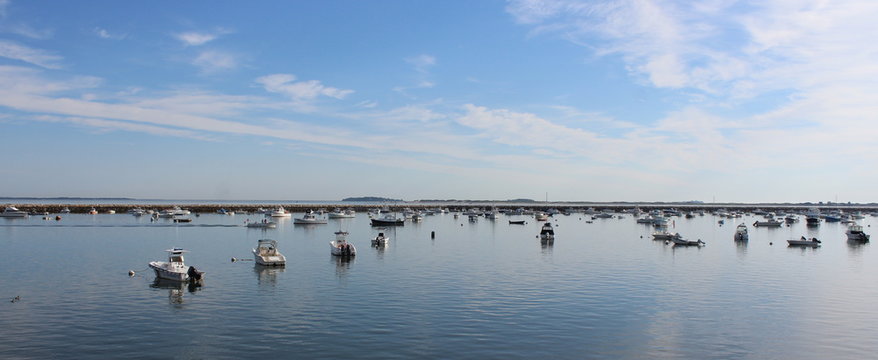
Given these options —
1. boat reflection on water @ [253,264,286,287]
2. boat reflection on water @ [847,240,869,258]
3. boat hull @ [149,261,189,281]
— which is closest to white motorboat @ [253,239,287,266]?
boat reflection on water @ [253,264,286,287]

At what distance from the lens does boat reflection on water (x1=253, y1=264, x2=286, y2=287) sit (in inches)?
1757

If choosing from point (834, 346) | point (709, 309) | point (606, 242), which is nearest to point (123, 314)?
point (709, 309)

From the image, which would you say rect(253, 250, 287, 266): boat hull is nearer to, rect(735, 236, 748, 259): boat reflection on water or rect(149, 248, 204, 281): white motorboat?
rect(149, 248, 204, 281): white motorboat

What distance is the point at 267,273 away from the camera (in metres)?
49.4

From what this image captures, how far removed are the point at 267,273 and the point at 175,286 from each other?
8.37 meters

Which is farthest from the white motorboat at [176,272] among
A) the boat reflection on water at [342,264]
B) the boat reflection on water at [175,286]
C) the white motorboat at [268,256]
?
the boat reflection on water at [342,264]

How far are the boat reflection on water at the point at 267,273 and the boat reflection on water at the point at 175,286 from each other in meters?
4.48

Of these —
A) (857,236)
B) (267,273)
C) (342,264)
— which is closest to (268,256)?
(267,273)

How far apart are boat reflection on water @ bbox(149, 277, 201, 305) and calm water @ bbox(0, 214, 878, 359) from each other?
0.22 meters

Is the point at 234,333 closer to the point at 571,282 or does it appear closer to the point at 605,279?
the point at 571,282

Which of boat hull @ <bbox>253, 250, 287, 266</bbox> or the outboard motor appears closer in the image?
the outboard motor

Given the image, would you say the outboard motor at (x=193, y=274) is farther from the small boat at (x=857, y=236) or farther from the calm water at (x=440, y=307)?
the small boat at (x=857, y=236)

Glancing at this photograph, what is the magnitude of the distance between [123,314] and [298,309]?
9205 millimetres

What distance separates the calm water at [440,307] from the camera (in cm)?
2695
